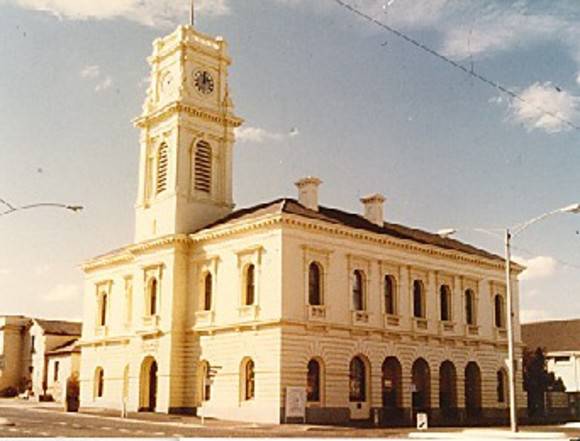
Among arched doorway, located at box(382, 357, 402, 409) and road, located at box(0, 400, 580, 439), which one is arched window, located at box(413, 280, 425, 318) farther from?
road, located at box(0, 400, 580, 439)

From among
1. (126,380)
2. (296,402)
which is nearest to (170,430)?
(296,402)

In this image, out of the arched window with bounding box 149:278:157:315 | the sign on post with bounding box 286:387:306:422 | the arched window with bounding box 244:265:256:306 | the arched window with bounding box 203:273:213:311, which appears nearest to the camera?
the sign on post with bounding box 286:387:306:422

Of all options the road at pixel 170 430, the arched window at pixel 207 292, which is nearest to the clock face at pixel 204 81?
the arched window at pixel 207 292

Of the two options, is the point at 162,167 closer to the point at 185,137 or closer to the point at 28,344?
the point at 185,137

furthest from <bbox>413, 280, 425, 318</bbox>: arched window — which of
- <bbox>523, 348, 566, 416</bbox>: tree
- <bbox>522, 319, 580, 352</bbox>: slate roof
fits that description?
<bbox>522, 319, 580, 352</bbox>: slate roof

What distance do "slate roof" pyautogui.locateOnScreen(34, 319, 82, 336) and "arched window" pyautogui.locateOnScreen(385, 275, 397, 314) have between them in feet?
113

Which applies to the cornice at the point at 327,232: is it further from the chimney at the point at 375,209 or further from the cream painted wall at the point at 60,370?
the cream painted wall at the point at 60,370

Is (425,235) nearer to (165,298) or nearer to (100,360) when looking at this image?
(165,298)

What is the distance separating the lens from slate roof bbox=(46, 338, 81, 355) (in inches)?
2360

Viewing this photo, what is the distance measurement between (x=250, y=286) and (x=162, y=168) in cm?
969

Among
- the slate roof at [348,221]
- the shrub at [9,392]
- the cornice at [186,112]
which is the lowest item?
the shrub at [9,392]

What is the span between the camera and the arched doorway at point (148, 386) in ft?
137

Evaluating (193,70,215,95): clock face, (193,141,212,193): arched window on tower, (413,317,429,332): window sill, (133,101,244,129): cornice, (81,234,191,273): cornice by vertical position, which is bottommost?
(413,317,429,332): window sill

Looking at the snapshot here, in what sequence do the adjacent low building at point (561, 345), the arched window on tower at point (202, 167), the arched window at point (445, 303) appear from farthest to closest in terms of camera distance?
the adjacent low building at point (561, 345)
the arched window at point (445, 303)
the arched window on tower at point (202, 167)
